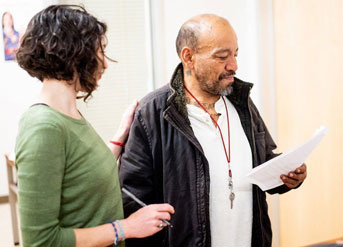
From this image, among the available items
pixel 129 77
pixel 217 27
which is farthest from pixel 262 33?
pixel 217 27

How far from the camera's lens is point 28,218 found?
3.28 ft

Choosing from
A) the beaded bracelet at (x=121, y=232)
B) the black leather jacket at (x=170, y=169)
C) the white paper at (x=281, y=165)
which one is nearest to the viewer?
the beaded bracelet at (x=121, y=232)

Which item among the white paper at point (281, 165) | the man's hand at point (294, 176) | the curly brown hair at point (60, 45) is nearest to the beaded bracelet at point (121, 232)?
the curly brown hair at point (60, 45)

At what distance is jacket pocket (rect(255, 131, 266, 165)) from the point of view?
172cm

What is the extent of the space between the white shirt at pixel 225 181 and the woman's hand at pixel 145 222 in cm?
45

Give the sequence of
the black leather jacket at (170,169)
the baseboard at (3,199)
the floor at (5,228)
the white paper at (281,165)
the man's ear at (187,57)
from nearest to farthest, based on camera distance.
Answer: the white paper at (281,165) < the black leather jacket at (170,169) < the man's ear at (187,57) < the floor at (5,228) < the baseboard at (3,199)

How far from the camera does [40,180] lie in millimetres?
985

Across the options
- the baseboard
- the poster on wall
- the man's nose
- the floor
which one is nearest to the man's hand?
the man's nose

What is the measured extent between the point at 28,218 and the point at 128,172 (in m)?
0.63

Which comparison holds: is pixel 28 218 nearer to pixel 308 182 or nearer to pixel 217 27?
pixel 217 27

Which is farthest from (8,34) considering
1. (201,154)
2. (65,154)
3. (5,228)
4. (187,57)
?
(65,154)

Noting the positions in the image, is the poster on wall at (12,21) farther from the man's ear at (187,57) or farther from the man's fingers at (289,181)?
the man's fingers at (289,181)

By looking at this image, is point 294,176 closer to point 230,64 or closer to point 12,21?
point 230,64

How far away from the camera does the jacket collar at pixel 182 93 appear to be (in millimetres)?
1642
